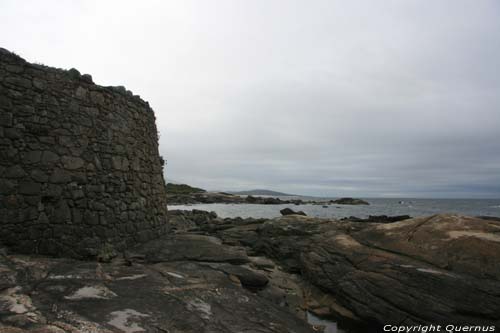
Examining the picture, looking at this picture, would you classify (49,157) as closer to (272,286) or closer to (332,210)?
(272,286)

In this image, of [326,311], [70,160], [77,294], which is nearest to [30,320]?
[77,294]

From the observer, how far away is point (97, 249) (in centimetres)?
805

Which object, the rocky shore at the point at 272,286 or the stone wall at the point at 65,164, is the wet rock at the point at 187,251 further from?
the stone wall at the point at 65,164

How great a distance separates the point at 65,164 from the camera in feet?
25.8

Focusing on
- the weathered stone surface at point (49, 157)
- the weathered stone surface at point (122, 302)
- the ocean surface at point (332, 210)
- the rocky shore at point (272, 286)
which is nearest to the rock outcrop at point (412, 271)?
the rocky shore at point (272, 286)

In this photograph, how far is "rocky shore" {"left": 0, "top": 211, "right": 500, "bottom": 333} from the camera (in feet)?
14.5

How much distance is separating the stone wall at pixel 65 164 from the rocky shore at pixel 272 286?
81cm

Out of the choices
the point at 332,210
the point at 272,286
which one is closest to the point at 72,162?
the point at 272,286

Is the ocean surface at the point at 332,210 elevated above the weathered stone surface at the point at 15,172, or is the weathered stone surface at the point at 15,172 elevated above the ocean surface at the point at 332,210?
the weathered stone surface at the point at 15,172

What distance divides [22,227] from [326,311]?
763 cm

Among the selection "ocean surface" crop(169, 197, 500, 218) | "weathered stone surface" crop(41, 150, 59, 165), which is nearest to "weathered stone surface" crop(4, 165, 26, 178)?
"weathered stone surface" crop(41, 150, 59, 165)

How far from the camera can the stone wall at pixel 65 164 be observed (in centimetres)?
714

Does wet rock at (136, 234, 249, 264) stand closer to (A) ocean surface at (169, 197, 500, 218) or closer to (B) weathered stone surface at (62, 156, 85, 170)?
(B) weathered stone surface at (62, 156, 85, 170)

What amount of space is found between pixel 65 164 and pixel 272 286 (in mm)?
6319
